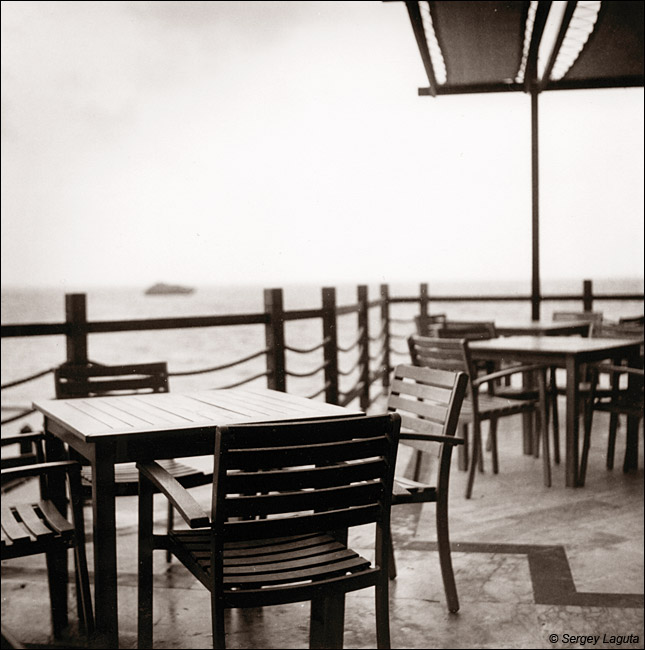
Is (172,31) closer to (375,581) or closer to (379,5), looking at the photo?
(379,5)

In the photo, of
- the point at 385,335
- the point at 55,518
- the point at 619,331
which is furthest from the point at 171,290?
the point at 55,518

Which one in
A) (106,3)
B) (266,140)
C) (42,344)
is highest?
(106,3)

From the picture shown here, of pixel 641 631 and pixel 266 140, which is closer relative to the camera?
pixel 641 631

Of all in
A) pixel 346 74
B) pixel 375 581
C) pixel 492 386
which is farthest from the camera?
pixel 492 386

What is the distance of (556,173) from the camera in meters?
5.74

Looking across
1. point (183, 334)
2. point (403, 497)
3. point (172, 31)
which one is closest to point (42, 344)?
point (183, 334)

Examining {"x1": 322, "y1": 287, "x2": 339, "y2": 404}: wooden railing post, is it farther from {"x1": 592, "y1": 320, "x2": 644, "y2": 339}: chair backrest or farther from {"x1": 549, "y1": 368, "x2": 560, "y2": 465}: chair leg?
{"x1": 592, "y1": 320, "x2": 644, "y2": 339}: chair backrest

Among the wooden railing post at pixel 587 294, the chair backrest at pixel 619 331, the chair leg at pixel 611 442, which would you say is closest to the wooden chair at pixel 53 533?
the chair leg at pixel 611 442

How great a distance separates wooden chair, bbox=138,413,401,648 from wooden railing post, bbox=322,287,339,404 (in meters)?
3.03

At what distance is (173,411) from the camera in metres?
2.27

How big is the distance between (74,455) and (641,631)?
1.77m

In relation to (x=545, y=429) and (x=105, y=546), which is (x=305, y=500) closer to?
(x=105, y=546)

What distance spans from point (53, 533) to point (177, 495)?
0.60 meters

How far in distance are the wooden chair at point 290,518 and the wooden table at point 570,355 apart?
7.71 ft
